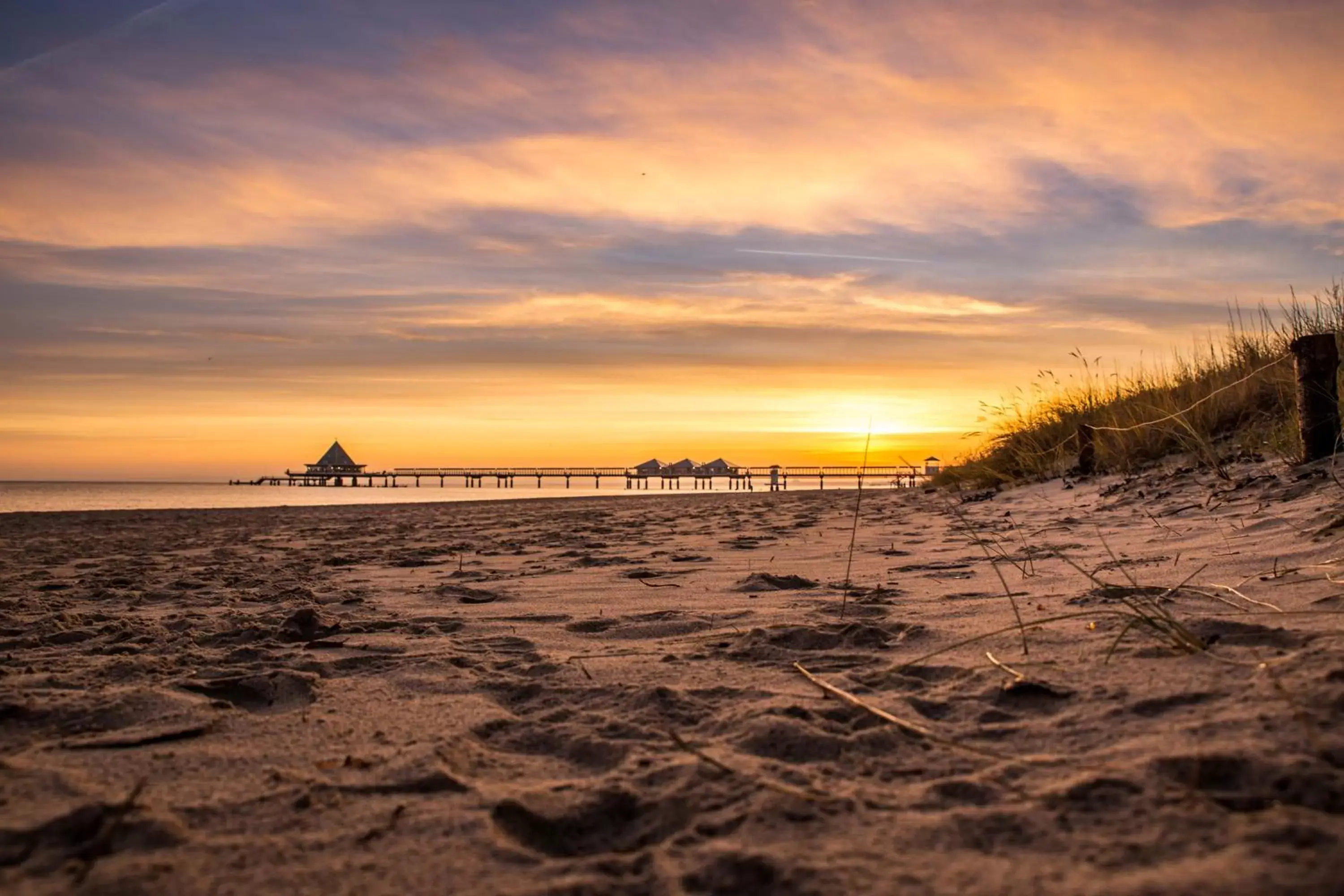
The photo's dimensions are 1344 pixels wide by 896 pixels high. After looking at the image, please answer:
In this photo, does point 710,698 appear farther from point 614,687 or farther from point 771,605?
point 771,605

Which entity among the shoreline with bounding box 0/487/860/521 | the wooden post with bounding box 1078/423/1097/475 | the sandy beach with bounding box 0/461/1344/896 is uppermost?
the wooden post with bounding box 1078/423/1097/475

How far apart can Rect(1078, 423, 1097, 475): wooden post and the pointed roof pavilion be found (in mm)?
85772

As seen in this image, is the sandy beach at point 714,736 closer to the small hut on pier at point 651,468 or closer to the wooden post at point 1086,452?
the wooden post at point 1086,452

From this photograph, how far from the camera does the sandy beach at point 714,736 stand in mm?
1283

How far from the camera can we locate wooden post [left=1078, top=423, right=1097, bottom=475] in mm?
8125

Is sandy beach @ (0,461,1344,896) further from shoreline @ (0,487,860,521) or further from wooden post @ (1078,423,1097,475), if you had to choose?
shoreline @ (0,487,860,521)

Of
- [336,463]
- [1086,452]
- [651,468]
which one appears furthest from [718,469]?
[1086,452]

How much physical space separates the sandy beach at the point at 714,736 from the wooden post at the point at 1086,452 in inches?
169

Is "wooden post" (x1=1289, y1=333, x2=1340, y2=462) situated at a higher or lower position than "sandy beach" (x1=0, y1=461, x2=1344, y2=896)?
higher

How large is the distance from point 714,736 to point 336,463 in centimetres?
9281

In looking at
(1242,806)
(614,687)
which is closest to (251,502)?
(614,687)

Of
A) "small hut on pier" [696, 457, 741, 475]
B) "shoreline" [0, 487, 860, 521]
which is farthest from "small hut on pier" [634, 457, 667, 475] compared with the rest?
"shoreline" [0, 487, 860, 521]

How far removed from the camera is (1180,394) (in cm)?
762

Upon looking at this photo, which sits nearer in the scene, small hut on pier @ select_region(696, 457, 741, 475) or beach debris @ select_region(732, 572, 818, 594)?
beach debris @ select_region(732, 572, 818, 594)
